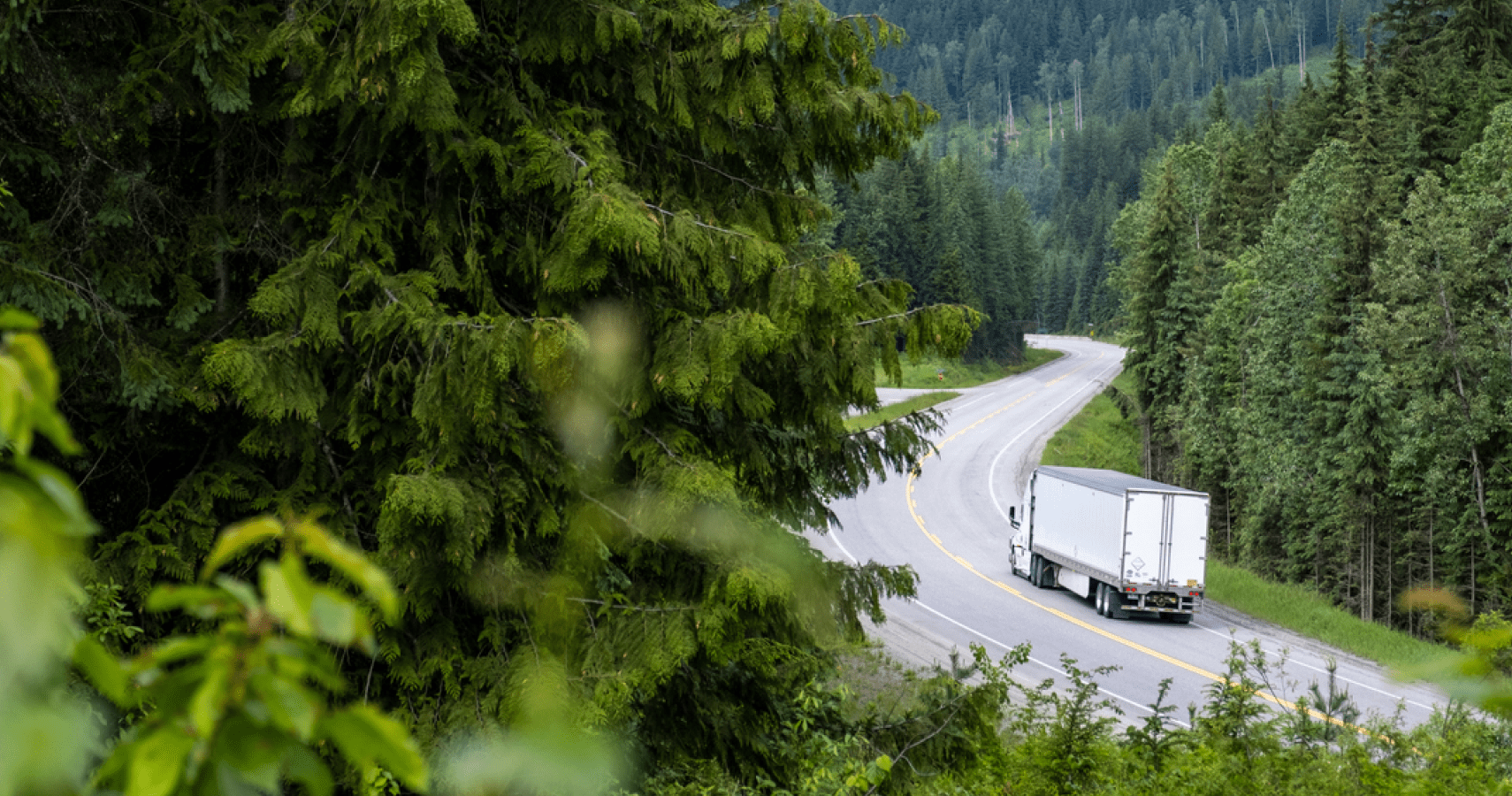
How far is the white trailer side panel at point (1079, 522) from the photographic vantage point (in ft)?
77.6

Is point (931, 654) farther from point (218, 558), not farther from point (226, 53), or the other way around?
point (218, 558)

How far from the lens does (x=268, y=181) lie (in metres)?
6.72

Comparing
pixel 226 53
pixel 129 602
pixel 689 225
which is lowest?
pixel 129 602

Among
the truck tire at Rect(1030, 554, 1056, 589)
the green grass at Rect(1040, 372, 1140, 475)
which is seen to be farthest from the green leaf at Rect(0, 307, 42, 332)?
the green grass at Rect(1040, 372, 1140, 475)

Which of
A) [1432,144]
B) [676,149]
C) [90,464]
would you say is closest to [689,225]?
[676,149]

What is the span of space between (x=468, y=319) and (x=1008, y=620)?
20615mm

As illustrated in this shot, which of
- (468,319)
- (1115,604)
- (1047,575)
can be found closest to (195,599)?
(468,319)

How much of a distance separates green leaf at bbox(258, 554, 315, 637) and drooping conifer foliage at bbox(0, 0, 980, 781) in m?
4.61

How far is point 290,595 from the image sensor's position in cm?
84

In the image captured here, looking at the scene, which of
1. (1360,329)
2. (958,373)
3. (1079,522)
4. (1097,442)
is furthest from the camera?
(958,373)

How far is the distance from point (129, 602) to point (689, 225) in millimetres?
3819

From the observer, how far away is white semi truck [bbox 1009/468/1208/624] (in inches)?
911

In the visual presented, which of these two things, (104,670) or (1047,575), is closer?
(104,670)

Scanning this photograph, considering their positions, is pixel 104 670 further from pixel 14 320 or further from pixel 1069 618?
pixel 1069 618
